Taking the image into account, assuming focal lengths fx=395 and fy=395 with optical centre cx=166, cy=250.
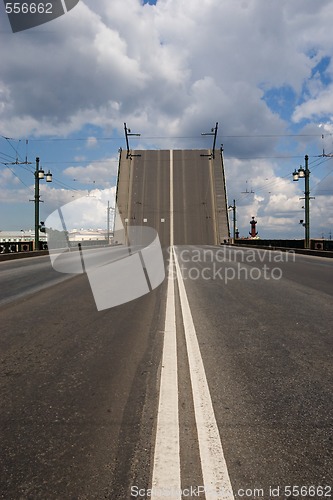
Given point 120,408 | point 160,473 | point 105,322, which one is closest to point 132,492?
point 160,473

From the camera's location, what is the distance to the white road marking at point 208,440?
2.17 metres

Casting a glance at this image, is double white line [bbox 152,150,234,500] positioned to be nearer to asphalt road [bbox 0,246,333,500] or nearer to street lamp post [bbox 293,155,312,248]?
asphalt road [bbox 0,246,333,500]

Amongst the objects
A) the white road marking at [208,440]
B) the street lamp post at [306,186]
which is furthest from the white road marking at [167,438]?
the street lamp post at [306,186]

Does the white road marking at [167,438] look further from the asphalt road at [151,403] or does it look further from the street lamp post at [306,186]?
the street lamp post at [306,186]

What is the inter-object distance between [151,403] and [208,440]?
2.46 feet

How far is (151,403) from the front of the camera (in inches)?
130

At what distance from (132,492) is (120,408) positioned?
1.06m

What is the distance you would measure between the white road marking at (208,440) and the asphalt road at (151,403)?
2 cm

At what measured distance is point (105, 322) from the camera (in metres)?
6.62

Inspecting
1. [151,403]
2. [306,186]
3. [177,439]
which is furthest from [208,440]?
[306,186]

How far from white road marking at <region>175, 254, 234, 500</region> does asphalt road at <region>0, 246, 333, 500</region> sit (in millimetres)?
17

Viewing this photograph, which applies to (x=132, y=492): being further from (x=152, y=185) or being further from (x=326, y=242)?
(x=152, y=185)

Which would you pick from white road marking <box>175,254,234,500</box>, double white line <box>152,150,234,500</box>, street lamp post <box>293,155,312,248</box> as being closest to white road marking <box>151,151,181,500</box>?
double white line <box>152,150,234,500</box>

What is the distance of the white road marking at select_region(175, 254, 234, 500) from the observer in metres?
2.17
